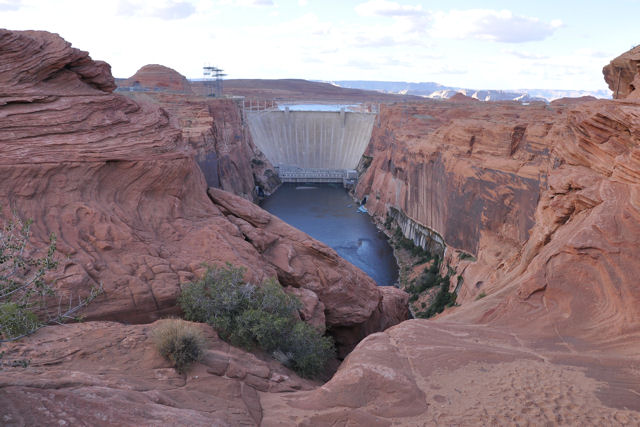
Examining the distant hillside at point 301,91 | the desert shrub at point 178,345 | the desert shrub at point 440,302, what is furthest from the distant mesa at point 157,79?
Answer: the desert shrub at point 178,345

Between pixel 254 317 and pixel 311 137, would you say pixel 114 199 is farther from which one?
pixel 311 137

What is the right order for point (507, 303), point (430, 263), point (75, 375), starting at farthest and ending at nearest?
1. point (430, 263)
2. point (507, 303)
3. point (75, 375)

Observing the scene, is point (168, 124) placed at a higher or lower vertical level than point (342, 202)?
higher

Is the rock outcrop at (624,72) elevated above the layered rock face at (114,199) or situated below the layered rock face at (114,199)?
above

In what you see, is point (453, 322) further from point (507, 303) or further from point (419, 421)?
point (419, 421)

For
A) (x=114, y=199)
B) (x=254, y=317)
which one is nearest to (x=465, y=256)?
(x=254, y=317)

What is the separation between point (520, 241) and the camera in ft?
75.7

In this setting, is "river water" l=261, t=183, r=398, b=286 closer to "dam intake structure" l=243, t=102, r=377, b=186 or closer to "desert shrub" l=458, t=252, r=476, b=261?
"dam intake structure" l=243, t=102, r=377, b=186

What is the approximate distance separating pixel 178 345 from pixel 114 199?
6.74 metres

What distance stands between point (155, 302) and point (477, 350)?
26.9ft

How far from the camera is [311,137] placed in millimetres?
68938

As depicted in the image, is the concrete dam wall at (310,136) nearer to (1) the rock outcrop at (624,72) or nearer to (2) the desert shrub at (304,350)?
(1) the rock outcrop at (624,72)

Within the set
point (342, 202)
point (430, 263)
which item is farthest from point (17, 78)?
point (342, 202)

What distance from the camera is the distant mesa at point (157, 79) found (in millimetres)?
66438
